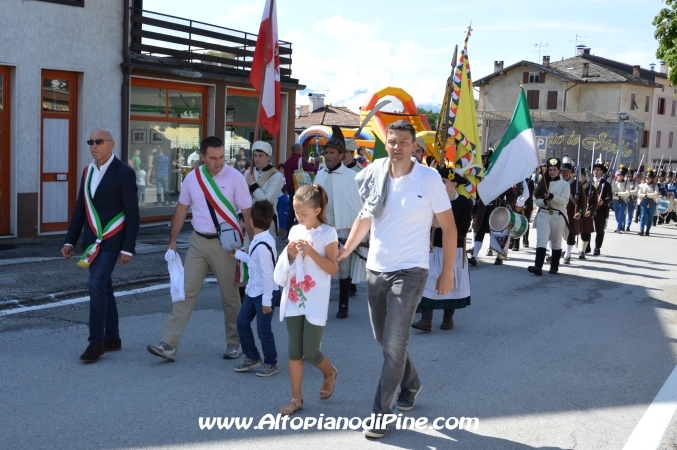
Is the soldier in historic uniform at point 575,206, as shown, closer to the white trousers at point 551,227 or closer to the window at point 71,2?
the white trousers at point 551,227

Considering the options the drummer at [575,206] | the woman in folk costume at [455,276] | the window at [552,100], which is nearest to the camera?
the woman in folk costume at [455,276]

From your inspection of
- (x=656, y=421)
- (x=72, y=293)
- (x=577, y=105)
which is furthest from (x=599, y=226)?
(x=577, y=105)

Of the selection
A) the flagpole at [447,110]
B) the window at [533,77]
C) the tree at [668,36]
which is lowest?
the flagpole at [447,110]

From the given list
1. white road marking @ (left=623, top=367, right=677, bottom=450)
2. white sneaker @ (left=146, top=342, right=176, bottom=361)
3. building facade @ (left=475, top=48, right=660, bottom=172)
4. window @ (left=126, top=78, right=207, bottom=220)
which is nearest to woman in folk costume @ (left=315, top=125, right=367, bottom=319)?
white sneaker @ (left=146, top=342, right=176, bottom=361)

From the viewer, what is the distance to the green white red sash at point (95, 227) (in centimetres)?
686

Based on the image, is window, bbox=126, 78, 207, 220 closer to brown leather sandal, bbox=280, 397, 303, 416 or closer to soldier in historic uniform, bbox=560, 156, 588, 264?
soldier in historic uniform, bbox=560, 156, 588, 264

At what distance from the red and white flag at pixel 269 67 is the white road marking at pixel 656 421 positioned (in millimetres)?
5069

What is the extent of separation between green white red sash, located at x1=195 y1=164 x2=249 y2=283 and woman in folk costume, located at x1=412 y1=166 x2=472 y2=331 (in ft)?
7.34

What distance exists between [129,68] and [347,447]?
12.2 metres

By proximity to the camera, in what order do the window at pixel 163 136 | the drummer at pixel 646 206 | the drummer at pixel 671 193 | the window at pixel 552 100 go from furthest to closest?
1. the window at pixel 552 100
2. the drummer at pixel 671 193
3. the drummer at pixel 646 206
4. the window at pixel 163 136

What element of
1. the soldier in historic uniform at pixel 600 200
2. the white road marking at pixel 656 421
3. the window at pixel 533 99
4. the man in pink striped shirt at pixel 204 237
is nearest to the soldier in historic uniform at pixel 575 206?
the soldier in historic uniform at pixel 600 200

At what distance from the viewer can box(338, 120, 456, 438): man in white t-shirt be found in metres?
5.27

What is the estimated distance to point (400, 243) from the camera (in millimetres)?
5301

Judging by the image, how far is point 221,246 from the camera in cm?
689
